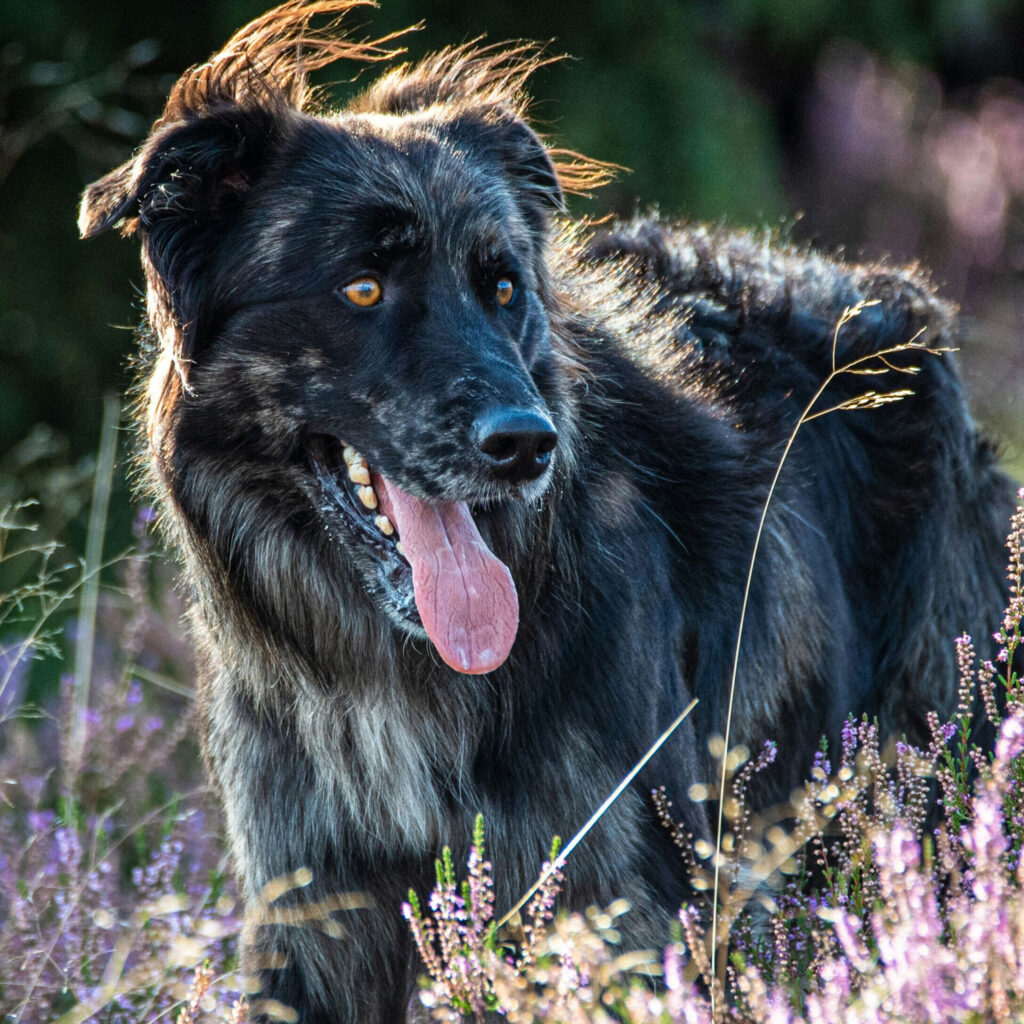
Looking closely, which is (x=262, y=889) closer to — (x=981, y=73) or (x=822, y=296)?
(x=822, y=296)

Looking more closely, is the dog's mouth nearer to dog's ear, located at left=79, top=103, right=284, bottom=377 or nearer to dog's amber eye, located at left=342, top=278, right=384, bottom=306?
dog's amber eye, located at left=342, top=278, right=384, bottom=306

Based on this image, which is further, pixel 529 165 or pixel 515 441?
pixel 529 165

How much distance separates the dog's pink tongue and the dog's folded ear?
0.77 m

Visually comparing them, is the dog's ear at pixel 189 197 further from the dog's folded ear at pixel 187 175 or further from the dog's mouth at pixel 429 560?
the dog's mouth at pixel 429 560

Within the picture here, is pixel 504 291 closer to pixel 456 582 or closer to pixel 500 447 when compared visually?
pixel 500 447

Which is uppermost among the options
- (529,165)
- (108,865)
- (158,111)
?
(158,111)

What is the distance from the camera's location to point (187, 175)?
127 inches

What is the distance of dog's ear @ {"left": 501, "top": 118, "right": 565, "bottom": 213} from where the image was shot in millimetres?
3770

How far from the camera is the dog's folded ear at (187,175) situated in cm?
311

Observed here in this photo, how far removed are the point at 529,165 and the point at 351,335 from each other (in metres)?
0.92

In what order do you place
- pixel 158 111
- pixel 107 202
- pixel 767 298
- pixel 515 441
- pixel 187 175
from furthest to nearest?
1. pixel 158 111
2. pixel 767 298
3. pixel 187 175
4. pixel 107 202
5. pixel 515 441

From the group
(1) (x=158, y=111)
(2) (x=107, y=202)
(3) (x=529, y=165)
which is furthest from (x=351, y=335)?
(1) (x=158, y=111)

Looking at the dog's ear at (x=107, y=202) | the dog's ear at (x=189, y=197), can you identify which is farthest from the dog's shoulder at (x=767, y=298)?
the dog's ear at (x=107, y=202)

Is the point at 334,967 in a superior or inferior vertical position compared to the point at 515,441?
inferior
